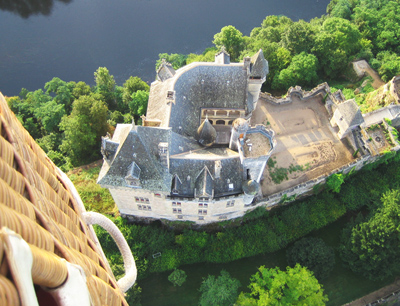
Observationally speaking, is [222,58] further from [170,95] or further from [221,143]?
[221,143]

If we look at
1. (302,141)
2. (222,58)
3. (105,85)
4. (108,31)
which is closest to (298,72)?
(302,141)

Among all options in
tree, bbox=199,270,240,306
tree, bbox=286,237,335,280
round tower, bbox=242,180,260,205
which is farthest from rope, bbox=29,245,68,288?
tree, bbox=286,237,335,280

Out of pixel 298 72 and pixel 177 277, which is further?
pixel 298 72

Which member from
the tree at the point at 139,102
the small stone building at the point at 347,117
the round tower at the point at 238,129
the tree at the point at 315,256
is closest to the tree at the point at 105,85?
the tree at the point at 139,102

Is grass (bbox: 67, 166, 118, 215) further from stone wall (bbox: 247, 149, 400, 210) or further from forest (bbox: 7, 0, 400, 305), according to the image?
stone wall (bbox: 247, 149, 400, 210)

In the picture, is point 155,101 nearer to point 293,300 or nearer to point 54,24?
point 293,300

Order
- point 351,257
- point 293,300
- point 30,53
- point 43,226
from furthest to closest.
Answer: point 30,53
point 351,257
point 293,300
point 43,226

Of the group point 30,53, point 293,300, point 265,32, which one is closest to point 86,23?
point 30,53
